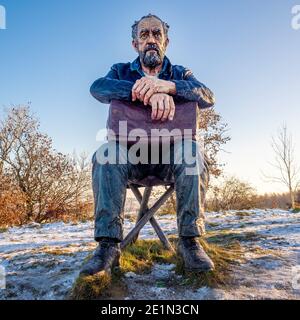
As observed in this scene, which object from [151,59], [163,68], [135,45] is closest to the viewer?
[151,59]

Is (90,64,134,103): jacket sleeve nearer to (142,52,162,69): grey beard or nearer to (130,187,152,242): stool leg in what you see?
(142,52,162,69): grey beard

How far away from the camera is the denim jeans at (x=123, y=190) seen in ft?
6.53

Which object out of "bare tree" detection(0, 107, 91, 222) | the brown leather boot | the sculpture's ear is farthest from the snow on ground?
"bare tree" detection(0, 107, 91, 222)

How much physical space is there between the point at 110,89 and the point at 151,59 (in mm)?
549

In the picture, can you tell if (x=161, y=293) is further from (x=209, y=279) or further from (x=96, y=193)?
(x=96, y=193)

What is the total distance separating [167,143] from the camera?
233cm

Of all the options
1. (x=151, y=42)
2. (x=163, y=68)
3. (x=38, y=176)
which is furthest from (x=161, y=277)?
(x=38, y=176)

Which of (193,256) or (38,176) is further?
(38,176)

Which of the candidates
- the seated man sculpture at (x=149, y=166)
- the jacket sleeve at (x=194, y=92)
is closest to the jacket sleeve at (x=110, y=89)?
the seated man sculpture at (x=149, y=166)

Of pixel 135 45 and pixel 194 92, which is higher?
pixel 135 45

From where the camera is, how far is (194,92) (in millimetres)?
2424

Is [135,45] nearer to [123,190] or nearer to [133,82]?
[133,82]
